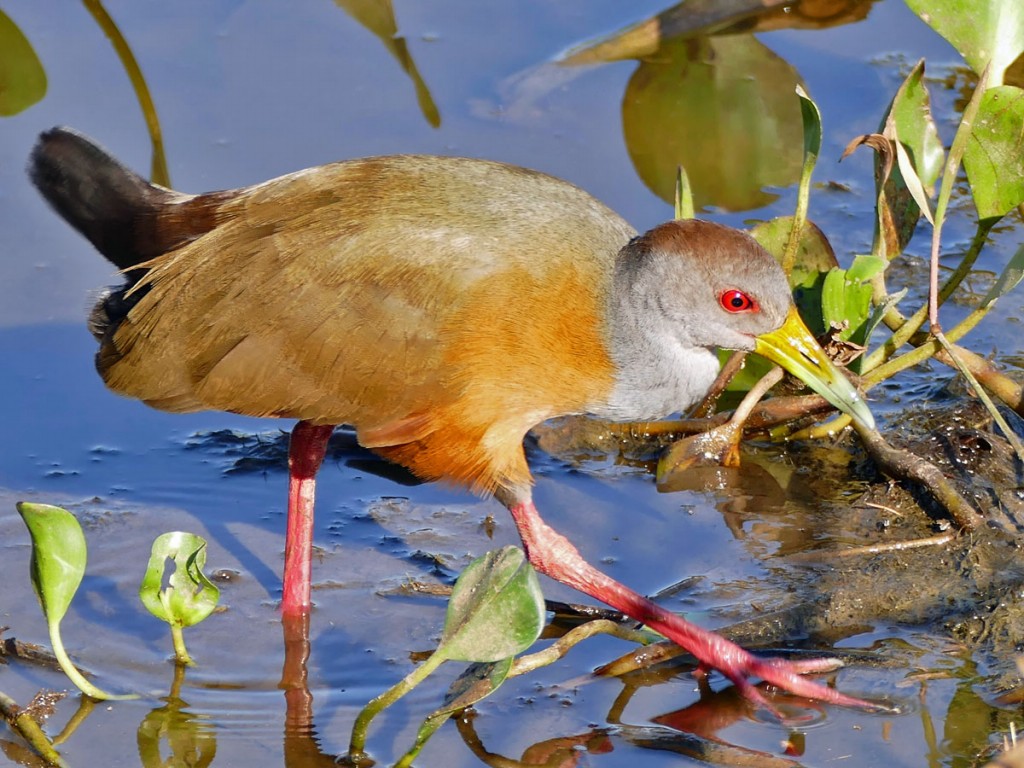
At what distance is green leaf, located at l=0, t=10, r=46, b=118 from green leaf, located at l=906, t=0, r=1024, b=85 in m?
4.79

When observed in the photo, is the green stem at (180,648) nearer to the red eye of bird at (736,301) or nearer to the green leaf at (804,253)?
the red eye of bird at (736,301)

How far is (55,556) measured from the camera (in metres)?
4.44

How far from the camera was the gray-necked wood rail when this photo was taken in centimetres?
510

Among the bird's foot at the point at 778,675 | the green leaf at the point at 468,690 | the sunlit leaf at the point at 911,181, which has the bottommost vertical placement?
the bird's foot at the point at 778,675

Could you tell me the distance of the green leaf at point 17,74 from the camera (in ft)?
26.2

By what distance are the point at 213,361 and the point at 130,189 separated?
0.83 meters

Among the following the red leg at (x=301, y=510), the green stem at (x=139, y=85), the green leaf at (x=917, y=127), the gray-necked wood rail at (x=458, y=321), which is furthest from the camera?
the green stem at (x=139, y=85)

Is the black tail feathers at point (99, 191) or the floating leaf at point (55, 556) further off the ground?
the black tail feathers at point (99, 191)

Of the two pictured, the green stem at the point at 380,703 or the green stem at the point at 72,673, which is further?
the green stem at the point at 72,673

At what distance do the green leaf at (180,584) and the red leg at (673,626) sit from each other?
4.11 feet

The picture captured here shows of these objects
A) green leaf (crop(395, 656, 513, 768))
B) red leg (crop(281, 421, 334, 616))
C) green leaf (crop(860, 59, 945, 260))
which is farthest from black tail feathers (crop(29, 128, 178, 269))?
green leaf (crop(860, 59, 945, 260))

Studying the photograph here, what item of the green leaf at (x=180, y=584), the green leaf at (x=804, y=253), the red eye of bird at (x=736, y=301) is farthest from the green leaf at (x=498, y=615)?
the green leaf at (x=804, y=253)

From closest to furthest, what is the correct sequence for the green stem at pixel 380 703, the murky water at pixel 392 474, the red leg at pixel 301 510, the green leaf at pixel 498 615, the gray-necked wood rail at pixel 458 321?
the green leaf at pixel 498 615 → the green stem at pixel 380 703 → the murky water at pixel 392 474 → the gray-necked wood rail at pixel 458 321 → the red leg at pixel 301 510

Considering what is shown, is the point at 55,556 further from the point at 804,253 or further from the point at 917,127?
the point at 917,127
